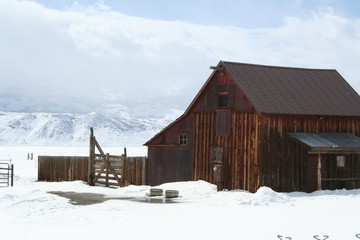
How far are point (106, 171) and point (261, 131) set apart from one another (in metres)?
11.4

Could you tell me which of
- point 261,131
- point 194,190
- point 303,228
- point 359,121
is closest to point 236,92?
point 261,131

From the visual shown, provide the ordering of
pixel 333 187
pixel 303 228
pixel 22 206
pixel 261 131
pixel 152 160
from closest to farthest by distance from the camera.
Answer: pixel 303 228, pixel 22 206, pixel 261 131, pixel 333 187, pixel 152 160

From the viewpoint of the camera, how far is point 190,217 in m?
22.7

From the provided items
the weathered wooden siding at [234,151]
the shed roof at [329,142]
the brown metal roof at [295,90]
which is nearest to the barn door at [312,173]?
the shed roof at [329,142]

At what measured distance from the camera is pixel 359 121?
37156 mm

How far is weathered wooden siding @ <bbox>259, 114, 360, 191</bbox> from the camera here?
32.6 meters

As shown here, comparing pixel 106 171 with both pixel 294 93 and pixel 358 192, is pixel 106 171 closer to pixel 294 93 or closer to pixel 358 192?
pixel 294 93

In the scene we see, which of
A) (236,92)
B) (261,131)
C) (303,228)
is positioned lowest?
(303,228)

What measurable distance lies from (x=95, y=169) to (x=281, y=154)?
42.7ft

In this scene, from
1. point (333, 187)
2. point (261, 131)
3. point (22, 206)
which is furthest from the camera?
point (333, 187)

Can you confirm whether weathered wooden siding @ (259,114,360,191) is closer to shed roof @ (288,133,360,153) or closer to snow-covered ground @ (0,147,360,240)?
shed roof @ (288,133,360,153)

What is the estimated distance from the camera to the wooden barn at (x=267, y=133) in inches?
1294

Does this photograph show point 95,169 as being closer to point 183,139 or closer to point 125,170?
point 125,170

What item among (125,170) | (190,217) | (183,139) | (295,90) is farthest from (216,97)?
(190,217)
